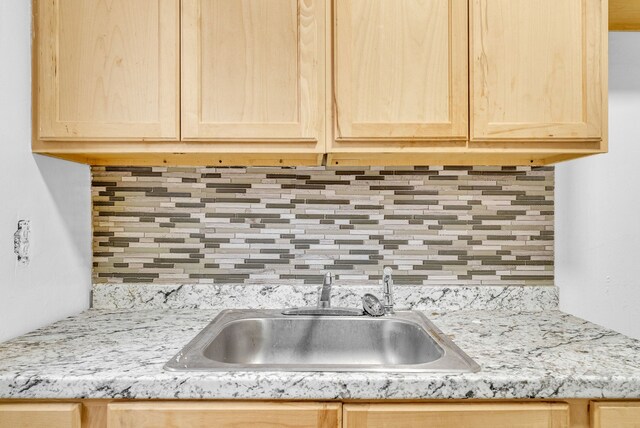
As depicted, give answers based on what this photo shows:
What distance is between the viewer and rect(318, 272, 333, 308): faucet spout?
62.1 inches

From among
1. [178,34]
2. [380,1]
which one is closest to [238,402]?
[178,34]

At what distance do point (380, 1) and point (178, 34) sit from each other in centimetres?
60

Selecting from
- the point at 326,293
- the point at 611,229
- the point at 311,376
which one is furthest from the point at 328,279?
the point at 611,229

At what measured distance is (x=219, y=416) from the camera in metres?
1.01

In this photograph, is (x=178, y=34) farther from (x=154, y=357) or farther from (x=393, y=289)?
(x=393, y=289)

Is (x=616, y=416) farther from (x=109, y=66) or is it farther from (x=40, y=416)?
(x=109, y=66)

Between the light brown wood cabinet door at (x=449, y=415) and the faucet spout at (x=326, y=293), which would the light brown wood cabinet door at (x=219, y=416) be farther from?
the faucet spout at (x=326, y=293)

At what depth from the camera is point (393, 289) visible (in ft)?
5.32

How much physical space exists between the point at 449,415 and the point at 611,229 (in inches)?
41.5

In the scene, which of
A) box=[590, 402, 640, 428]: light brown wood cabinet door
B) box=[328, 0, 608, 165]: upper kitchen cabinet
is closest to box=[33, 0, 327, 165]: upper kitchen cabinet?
box=[328, 0, 608, 165]: upper kitchen cabinet

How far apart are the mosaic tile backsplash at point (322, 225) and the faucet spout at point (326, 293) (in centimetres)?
10

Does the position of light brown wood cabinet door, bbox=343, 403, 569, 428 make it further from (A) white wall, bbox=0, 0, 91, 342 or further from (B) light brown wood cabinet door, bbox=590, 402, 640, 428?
(A) white wall, bbox=0, 0, 91, 342

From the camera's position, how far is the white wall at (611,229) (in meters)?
1.61

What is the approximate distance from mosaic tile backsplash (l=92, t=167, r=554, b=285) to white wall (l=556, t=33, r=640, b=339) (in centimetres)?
11
